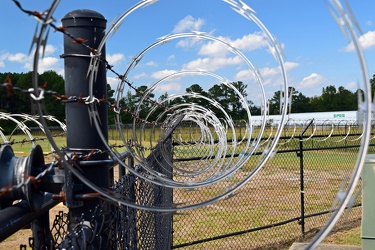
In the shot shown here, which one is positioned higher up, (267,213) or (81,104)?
(81,104)

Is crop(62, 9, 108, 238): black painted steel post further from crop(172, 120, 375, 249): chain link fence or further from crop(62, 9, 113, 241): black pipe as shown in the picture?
crop(172, 120, 375, 249): chain link fence

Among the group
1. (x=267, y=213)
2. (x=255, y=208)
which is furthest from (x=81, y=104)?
(x=255, y=208)

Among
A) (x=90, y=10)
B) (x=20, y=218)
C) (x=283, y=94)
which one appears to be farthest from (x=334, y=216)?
(x=90, y=10)

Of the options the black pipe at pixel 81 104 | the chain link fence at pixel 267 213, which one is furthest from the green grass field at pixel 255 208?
the black pipe at pixel 81 104

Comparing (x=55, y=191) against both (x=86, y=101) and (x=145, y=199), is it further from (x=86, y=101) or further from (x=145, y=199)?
(x=145, y=199)

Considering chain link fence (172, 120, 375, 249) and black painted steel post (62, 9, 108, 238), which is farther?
chain link fence (172, 120, 375, 249)

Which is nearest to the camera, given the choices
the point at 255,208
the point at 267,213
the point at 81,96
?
the point at 81,96

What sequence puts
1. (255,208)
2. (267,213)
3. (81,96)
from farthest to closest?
(255,208) < (267,213) < (81,96)

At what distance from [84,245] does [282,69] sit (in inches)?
43.4

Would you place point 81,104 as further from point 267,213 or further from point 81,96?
point 267,213

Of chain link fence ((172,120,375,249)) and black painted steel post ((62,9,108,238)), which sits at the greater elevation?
black painted steel post ((62,9,108,238))

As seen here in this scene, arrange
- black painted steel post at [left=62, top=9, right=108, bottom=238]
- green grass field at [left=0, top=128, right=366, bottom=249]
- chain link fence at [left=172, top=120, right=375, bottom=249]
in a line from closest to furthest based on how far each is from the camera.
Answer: black painted steel post at [left=62, top=9, right=108, bottom=238]
chain link fence at [left=172, top=120, right=375, bottom=249]
green grass field at [left=0, top=128, right=366, bottom=249]

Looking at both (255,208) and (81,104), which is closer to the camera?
(81,104)

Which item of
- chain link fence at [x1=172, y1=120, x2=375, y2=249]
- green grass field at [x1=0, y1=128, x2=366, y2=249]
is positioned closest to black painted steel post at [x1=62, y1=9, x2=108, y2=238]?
green grass field at [x1=0, y1=128, x2=366, y2=249]
